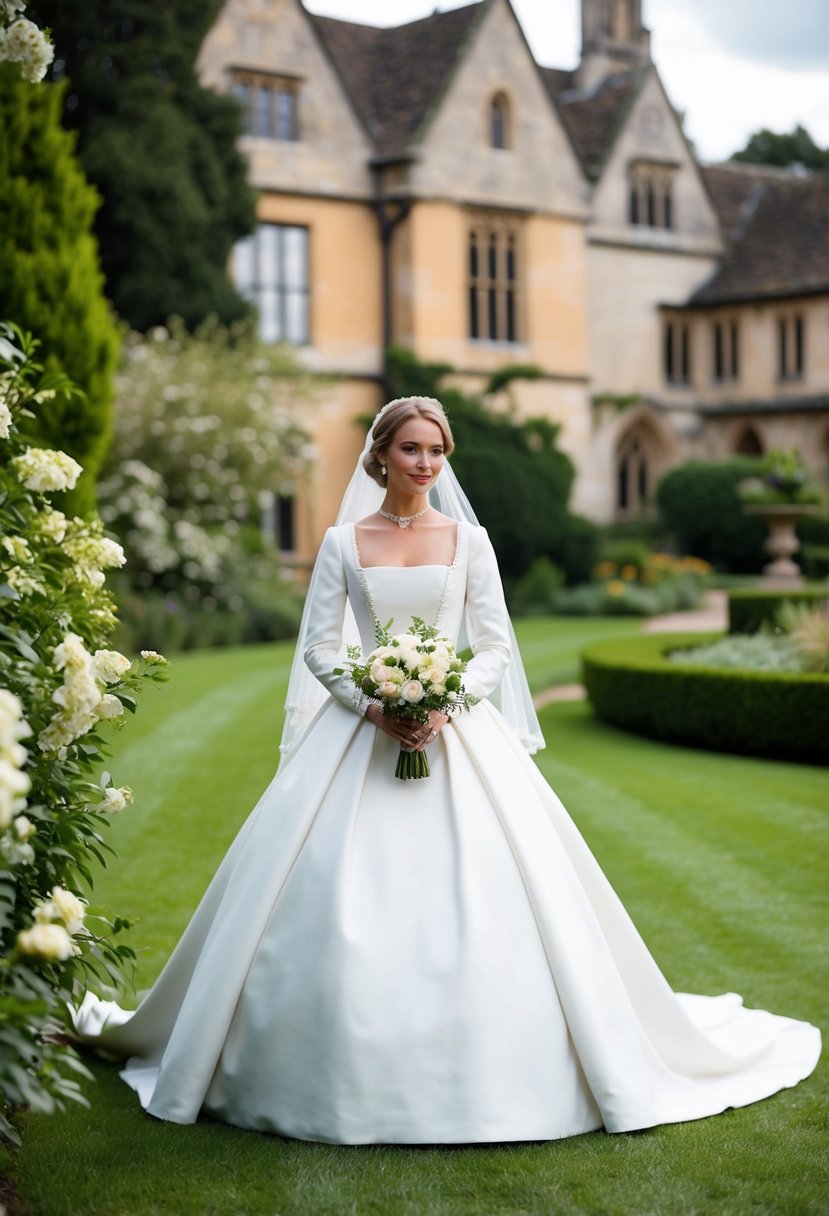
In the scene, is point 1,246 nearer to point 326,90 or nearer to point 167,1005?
point 167,1005

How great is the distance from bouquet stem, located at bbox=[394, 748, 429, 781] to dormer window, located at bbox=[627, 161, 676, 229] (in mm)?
25436

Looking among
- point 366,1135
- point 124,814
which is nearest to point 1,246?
point 124,814

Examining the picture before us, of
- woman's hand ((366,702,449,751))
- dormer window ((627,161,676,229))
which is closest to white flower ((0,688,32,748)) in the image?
woman's hand ((366,702,449,751))

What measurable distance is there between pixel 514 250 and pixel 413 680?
22095 millimetres

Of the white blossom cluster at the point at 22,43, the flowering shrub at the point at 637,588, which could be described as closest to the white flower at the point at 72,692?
the white blossom cluster at the point at 22,43

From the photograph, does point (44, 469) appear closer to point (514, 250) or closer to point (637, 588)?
point (637, 588)

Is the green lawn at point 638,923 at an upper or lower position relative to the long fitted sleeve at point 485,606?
lower

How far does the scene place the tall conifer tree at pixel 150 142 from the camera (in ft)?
63.2

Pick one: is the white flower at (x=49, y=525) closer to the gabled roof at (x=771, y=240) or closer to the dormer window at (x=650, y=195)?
the dormer window at (x=650, y=195)

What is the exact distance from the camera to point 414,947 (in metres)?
3.99

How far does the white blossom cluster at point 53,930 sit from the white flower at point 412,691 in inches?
44.9

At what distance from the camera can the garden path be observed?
45.5ft

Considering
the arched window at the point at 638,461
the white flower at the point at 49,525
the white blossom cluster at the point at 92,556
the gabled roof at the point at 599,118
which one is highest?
the gabled roof at the point at 599,118

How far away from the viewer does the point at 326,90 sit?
916 inches
